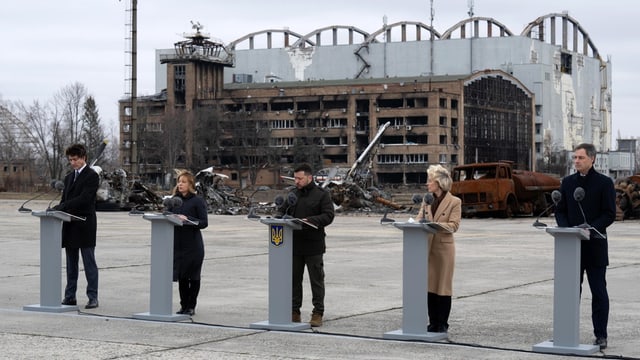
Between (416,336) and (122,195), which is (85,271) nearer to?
(416,336)

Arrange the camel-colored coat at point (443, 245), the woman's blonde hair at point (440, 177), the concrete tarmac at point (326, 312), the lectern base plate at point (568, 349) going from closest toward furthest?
the lectern base plate at point (568, 349) < the concrete tarmac at point (326, 312) < the camel-colored coat at point (443, 245) < the woman's blonde hair at point (440, 177)

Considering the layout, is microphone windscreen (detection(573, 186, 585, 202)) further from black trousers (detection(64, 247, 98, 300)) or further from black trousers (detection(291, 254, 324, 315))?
black trousers (detection(64, 247, 98, 300))

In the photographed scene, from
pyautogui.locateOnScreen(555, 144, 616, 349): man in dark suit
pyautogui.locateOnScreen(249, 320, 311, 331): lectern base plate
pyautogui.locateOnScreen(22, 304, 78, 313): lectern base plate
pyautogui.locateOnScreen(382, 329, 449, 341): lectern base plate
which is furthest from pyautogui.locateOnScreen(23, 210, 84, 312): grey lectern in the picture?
pyautogui.locateOnScreen(555, 144, 616, 349): man in dark suit

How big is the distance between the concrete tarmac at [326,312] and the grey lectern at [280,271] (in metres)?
0.23

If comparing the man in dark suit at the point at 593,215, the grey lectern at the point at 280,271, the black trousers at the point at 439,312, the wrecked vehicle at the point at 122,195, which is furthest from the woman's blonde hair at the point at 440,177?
the wrecked vehicle at the point at 122,195

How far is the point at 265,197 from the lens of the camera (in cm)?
8094

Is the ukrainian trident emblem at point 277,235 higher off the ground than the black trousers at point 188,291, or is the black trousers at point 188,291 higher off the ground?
the ukrainian trident emblem at point 277,235

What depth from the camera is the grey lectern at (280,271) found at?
12.2 metres

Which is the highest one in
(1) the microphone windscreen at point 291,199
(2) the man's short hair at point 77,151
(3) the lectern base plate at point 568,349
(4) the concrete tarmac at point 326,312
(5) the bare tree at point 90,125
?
(5) the bare tree at point 90,125

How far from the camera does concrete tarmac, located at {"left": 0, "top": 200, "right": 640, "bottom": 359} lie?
11.0 meters

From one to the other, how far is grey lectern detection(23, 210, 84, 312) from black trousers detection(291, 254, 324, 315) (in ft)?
10.1

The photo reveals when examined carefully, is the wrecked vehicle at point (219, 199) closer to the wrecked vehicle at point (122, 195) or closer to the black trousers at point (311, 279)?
the wrecked vehicle at point (122, 195)

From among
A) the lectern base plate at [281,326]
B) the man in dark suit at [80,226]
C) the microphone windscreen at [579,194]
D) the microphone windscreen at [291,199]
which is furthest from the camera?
the man in dark suit at [80,226]

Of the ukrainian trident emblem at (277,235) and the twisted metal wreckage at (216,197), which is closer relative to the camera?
the ukrainian trident emblem at (277,235)
